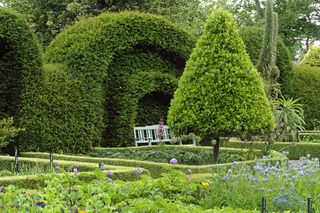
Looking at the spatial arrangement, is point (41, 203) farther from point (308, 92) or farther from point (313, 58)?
point (313, 58)

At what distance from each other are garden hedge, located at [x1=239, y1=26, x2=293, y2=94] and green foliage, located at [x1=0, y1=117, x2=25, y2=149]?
319 inches

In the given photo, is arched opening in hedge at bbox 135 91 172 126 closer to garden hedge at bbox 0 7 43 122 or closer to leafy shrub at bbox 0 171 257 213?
garden hedge at bbox 0 7 43 122

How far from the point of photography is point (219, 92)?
10266 mm

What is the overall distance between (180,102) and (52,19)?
12659 millimetres

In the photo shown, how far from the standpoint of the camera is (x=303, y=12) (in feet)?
105

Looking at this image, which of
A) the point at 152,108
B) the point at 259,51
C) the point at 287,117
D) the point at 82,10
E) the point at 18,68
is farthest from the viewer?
the point at 82,10

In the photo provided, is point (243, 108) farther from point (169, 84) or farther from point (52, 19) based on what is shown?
point (52, 19)

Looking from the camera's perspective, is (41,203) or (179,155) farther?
(179,155)

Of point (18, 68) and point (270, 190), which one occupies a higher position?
point (18, 68)

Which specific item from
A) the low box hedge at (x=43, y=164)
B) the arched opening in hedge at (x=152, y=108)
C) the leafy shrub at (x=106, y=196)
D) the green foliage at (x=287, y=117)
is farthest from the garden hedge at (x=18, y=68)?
Answer: the leafy shrub at (x=106, y=196)

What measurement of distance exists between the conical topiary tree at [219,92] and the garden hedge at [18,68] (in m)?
3.22

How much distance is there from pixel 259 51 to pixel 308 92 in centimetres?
290

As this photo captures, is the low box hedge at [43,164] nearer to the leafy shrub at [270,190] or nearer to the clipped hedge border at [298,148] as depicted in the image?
the leafy shrub at [270,190]

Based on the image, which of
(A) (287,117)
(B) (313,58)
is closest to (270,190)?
(A) (287,117)
